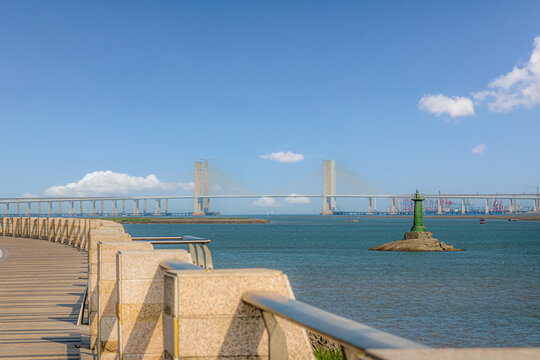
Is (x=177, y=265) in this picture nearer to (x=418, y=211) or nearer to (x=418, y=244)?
(x=418, y=211)

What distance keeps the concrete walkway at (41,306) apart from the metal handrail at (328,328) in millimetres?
5922

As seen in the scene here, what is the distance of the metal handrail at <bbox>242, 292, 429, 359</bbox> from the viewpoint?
2365 mm

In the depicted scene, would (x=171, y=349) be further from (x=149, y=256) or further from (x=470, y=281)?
(x=470, y=281)

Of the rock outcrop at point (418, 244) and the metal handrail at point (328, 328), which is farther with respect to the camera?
the rock outcrop at point (418, 244)

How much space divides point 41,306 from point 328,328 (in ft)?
41.5

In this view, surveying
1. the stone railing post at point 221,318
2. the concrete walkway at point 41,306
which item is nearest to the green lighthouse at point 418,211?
the concrete walkway at point 41,306

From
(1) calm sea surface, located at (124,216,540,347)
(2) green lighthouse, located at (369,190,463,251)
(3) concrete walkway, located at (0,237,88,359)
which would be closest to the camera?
(3) concrete walkway, located at (0,237,88,359)

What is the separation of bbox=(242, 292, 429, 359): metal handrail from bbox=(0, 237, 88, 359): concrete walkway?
5.92m

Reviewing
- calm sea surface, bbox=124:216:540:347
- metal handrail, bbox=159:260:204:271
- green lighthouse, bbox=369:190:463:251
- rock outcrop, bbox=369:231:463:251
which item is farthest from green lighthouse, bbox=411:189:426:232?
metal handrail, bbox=159:260:204:271

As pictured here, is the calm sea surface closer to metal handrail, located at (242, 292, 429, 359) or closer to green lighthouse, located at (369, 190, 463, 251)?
green lighthouse, located at (369, 190, 463, 251)

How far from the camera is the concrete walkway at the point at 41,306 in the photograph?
9.73 m

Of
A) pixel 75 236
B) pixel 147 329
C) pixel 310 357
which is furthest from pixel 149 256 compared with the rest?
Answer: pixel 75 236

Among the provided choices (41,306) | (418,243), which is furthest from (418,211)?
(41,306)

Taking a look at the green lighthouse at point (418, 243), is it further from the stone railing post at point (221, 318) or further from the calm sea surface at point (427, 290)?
the stone railing post at point (221, 318)
